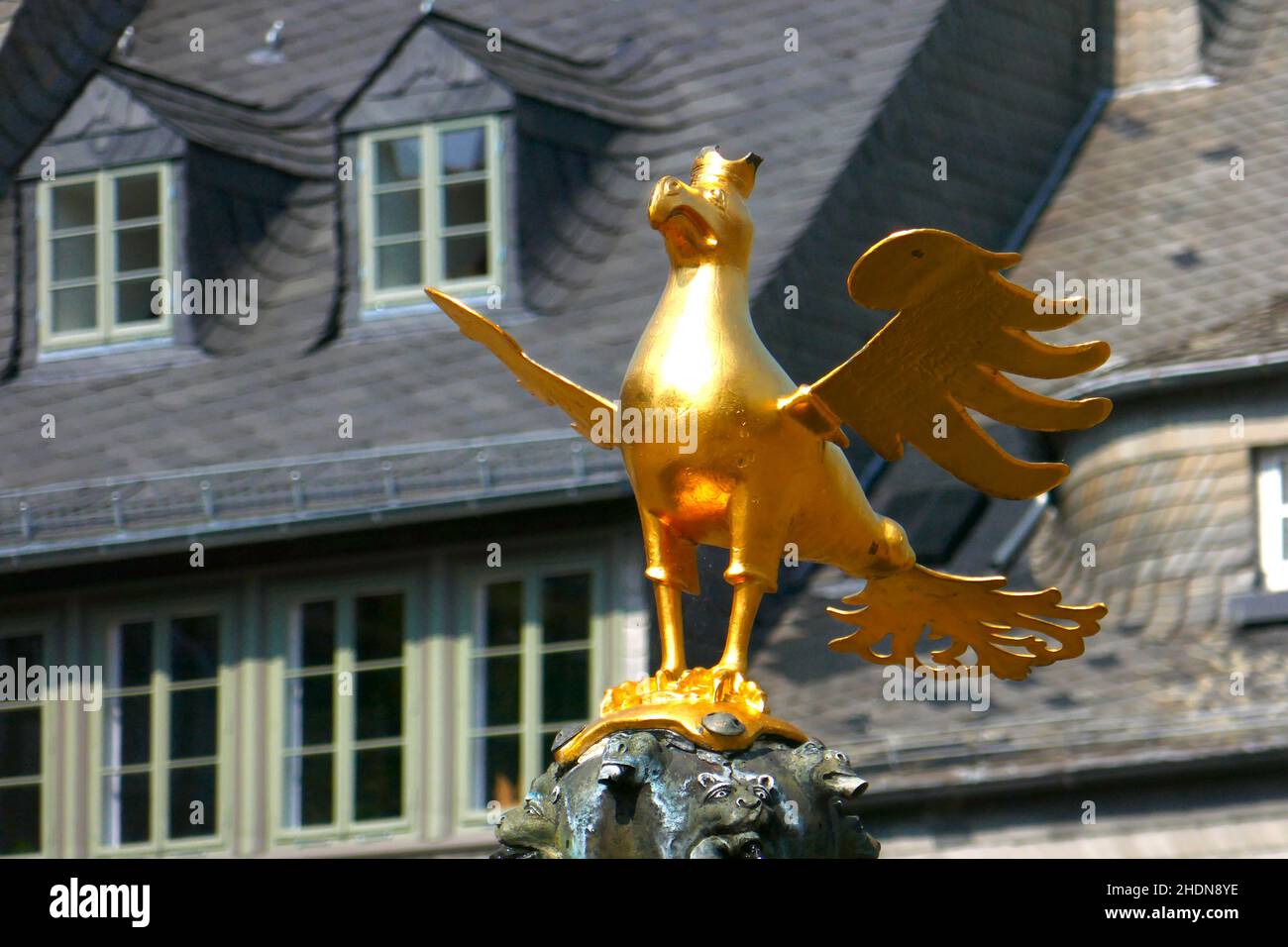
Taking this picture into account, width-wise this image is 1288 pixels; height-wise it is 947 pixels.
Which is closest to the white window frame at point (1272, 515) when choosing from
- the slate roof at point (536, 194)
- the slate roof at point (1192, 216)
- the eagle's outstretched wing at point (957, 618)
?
the slate roof at point (1192, 216)

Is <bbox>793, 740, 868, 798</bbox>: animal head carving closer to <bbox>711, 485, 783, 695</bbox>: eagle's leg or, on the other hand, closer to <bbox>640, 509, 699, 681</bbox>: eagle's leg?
<bbox>711, 485, 783, 695</bbox>: eagle's leg

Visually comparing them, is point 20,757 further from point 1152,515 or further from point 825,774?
point 825,774

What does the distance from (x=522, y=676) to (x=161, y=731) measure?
276 cm

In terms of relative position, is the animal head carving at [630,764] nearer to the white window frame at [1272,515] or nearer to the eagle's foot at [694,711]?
the eagle's foot at [694,711]

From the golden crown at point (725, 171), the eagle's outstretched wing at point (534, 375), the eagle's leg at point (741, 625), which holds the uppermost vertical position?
the golden crown at point (725, 171)

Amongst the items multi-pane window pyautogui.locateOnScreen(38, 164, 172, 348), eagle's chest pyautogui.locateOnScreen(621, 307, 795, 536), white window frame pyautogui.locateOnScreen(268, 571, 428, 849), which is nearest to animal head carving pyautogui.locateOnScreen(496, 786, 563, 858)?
eagle's chest pyautogui.locateOnScreen(621, 307, 795, 536)

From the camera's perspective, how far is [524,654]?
25125 millimetres

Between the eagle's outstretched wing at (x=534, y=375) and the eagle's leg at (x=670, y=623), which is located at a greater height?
the eagle's outstretched wing at (x=534, y=375)

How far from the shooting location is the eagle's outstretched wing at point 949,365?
11.5m

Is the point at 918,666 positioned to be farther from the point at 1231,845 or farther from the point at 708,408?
the point at 1231,845

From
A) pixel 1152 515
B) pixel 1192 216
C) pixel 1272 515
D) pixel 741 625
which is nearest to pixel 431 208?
pixel 1192 216

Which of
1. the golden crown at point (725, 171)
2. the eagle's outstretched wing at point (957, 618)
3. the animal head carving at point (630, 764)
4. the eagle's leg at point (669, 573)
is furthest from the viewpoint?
the eagle's outstretched wing at point (957, 618)

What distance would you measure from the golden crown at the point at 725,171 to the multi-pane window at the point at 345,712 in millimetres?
13829
